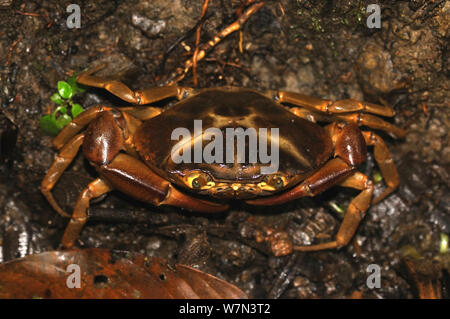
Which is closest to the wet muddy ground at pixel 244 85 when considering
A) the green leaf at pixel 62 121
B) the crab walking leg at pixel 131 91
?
the green leaf at pixel 62 121

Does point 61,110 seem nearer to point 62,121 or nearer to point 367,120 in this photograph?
point 62,121

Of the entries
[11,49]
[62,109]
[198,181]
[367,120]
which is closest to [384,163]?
[367,120]

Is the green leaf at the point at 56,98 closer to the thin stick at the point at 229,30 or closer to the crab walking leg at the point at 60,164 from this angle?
the crab walking leg at the point at 60,164

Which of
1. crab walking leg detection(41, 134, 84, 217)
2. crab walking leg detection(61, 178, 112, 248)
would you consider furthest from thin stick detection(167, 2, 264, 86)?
crab walking leg detection(61, 178, 112, 248)

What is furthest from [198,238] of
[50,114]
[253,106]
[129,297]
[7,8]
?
[7,8]

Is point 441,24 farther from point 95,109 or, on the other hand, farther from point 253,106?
point 95,109
